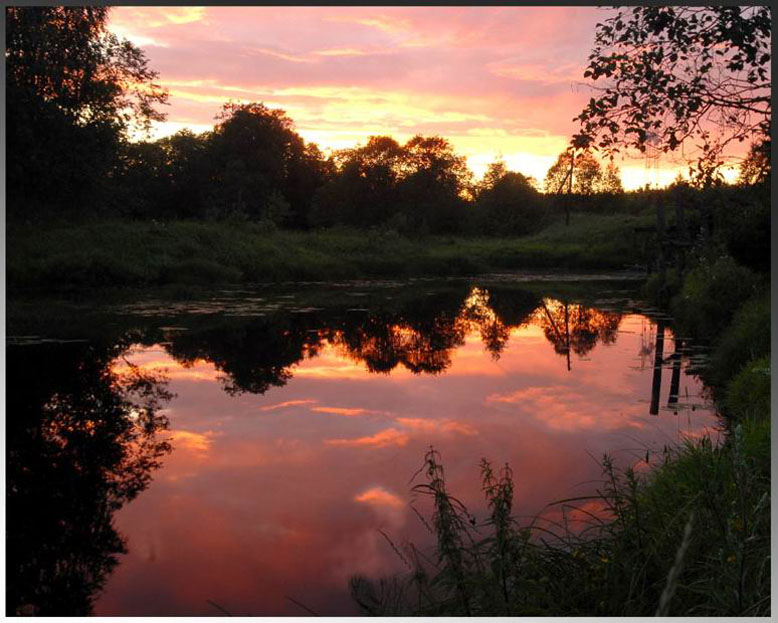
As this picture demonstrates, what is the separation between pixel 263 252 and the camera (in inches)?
1036

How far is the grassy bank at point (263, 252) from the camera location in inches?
814

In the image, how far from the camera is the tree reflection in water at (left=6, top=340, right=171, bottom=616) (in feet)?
15.4

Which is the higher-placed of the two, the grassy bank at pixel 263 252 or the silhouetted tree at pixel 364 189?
the silhouetted tree at pixel 364 189

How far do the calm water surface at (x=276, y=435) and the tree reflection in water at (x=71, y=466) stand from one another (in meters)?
0.02

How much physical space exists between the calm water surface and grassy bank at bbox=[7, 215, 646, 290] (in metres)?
5.06

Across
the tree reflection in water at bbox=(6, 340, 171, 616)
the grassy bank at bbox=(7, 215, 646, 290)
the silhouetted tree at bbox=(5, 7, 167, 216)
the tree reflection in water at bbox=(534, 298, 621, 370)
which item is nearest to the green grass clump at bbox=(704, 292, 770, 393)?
the tree reflection in water at bbox=(534, 298, 621, 370)

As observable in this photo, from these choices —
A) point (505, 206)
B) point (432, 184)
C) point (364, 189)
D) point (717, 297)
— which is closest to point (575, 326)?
point (717, 297)

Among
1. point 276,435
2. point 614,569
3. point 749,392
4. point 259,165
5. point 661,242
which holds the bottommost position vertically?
point 276,435

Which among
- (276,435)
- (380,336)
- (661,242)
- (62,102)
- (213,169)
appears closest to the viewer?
(276,435)

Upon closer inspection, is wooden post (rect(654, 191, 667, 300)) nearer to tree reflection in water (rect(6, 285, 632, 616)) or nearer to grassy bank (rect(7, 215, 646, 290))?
tree reflection in water (rect(6, 285, 632, 616))

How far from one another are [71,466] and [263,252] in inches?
787

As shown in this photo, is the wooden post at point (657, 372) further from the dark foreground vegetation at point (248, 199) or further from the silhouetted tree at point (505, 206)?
the silhouetted tree at point (505, 206)

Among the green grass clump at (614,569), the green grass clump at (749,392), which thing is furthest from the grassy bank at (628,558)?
the green grass clump at (749,392)

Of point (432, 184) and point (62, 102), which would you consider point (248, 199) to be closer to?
point (432, 184)
